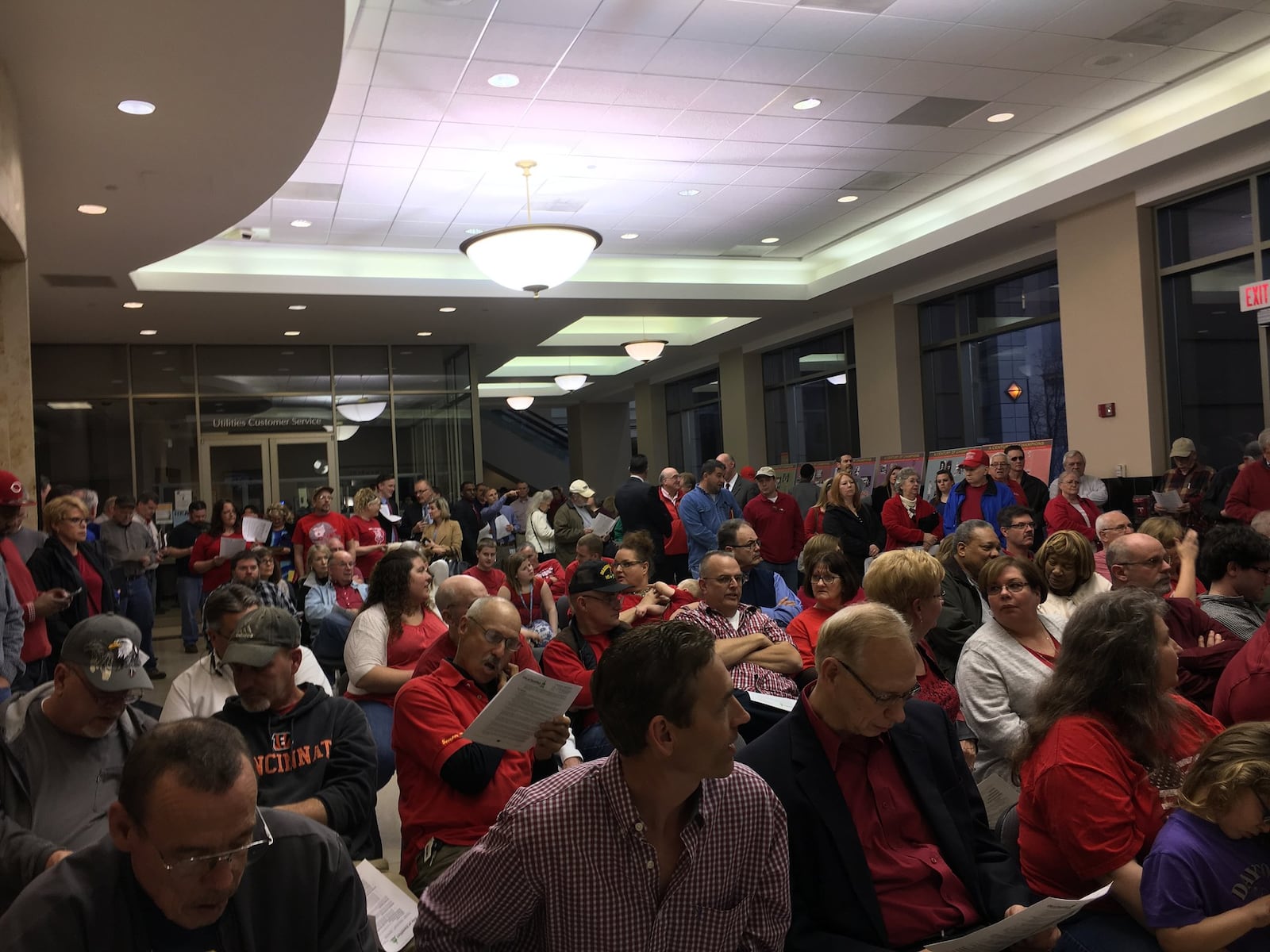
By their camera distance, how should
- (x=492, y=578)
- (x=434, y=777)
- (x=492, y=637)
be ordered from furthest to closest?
(x=492, y=578), (x=492, y=637), (x=434, y=777)

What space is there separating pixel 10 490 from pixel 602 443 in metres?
20.6

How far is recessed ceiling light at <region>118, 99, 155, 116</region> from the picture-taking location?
5.23m

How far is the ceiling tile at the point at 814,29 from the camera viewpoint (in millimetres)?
6145

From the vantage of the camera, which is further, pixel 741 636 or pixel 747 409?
pixel 747 409

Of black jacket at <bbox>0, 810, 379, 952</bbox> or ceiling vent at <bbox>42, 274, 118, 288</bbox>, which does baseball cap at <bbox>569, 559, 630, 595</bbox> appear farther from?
ceiling vent at <bbox>42, 274, 118, 288</bbox>

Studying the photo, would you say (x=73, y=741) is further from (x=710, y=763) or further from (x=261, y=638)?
(x=710, y=763)

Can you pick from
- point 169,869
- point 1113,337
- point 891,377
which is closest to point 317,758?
point 169,869

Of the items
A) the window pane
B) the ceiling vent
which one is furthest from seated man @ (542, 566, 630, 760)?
the ceiling vent

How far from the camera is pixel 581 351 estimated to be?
56.6 ft

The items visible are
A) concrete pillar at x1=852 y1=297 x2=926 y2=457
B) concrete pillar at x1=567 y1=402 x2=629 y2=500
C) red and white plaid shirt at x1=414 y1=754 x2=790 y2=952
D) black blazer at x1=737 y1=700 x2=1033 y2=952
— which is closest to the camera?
Answer: red and white plaid shirt at x1=414 y1=754 x2=790 y2=952

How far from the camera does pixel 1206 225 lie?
8859 millimetres

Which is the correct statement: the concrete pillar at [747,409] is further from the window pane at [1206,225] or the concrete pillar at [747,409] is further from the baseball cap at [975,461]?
the window pane at [1206,225]

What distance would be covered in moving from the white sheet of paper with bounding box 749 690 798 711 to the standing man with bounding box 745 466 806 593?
226 inches

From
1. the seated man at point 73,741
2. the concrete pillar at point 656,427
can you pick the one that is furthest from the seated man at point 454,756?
the concrete pillar at point 656,427
